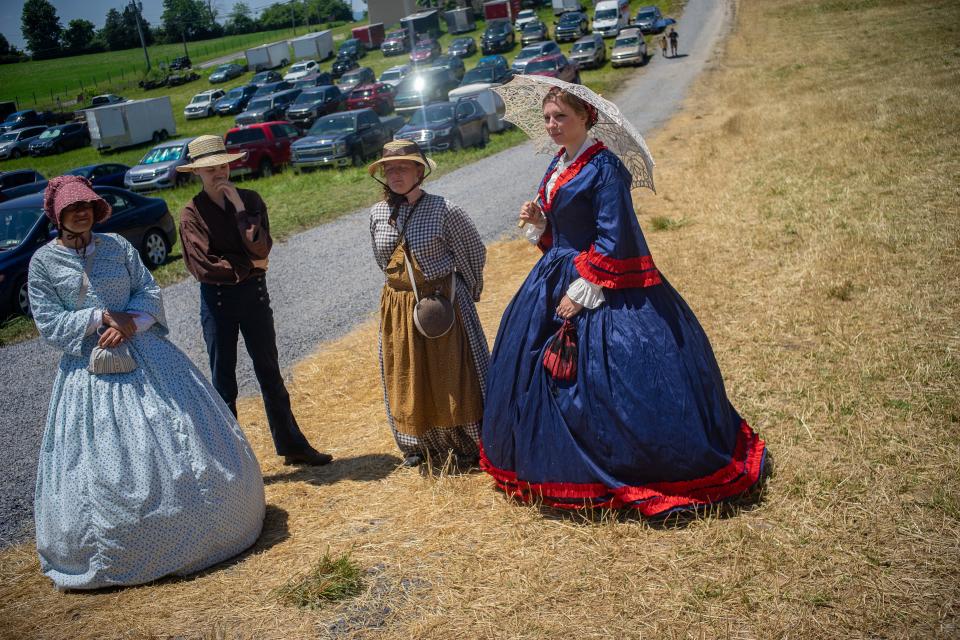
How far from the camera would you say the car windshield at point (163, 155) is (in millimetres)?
A: 21156

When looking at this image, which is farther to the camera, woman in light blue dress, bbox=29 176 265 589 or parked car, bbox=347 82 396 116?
parked car, bbox=347 82 396 116

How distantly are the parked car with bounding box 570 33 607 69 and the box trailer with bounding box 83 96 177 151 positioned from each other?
17841mm

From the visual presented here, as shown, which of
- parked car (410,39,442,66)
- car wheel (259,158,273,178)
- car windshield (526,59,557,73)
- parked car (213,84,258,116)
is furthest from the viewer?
parked car (410,39,442,66)

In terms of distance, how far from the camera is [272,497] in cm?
445

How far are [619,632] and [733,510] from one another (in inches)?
39.2

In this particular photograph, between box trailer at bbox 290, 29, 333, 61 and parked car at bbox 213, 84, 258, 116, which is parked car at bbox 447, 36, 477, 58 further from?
box trailer at bbox 290, 29, 333, 61

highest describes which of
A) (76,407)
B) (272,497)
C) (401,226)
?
(401,226)

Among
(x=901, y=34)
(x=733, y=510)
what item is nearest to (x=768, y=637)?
(x=733, y=510)

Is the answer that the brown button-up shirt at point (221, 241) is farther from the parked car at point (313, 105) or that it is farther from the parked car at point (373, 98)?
the parked car at point (373, 98)

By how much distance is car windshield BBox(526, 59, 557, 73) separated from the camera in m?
26.5

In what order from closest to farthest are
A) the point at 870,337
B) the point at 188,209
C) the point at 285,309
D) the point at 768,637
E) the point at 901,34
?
the point at 768,637, the point at 188,209, the point at 870,337, the point at 285,309, the point at 901,34

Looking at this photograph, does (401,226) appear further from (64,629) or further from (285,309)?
(285,309)

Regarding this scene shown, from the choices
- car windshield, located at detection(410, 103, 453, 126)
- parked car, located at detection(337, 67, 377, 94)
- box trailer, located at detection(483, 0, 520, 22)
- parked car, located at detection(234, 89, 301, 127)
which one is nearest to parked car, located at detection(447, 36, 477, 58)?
box trailer, located at detection(483, 0, 520, 22)

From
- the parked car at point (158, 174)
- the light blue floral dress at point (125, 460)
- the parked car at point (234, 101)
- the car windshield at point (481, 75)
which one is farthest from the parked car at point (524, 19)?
the light blue floral dress at point (125, 460)
